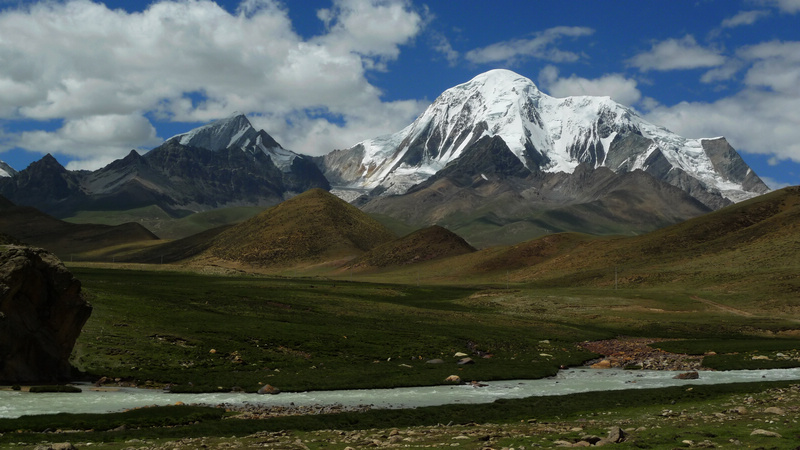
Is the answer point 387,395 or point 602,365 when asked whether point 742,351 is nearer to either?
point 602,365

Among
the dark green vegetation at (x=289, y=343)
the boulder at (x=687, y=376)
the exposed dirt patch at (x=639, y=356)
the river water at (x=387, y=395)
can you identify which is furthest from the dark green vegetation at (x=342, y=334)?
the boulder at (x=687, y=376)

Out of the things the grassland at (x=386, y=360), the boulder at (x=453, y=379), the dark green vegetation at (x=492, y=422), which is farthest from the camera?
the boulder at (x=453, y=379)

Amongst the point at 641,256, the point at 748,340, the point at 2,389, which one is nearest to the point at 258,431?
the point at 2,389

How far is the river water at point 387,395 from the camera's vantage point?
42.9 meters

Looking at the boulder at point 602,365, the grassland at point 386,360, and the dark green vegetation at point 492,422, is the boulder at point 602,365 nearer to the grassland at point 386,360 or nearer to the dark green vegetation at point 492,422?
the grassland at point 386,360

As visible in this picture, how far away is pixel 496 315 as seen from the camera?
116m

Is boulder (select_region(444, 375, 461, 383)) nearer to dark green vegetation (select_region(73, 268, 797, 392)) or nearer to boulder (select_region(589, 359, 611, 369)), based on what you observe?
dark green vegetation (select_region(73, 268, 797, 392))

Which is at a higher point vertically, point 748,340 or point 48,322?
point 48,322

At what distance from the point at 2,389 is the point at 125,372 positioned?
935cm

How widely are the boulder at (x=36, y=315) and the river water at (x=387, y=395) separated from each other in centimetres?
309

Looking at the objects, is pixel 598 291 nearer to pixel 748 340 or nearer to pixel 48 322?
pixel 748 340

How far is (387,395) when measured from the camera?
168ft

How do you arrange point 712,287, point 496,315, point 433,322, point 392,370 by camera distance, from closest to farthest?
point 392,370 < point 433,322 < point 496,315 < point 712,287

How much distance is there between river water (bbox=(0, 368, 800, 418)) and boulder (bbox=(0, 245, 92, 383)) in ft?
10.1
